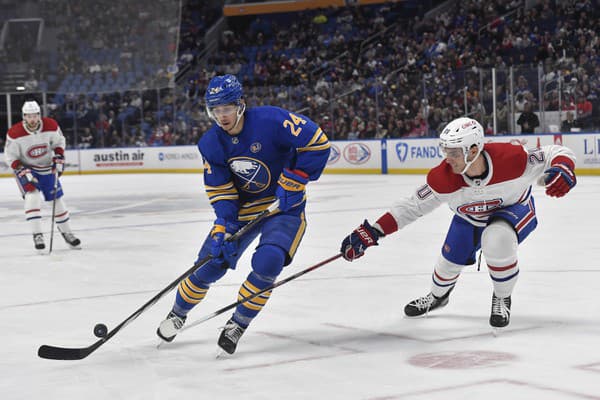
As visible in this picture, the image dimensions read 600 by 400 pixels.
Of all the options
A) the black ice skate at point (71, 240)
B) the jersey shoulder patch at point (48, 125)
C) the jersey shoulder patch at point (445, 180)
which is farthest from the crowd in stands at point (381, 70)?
the jersey shoulder patch at point (445, 180)

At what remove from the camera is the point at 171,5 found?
2897 cm

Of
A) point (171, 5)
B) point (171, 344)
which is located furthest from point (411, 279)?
point (171, 5)

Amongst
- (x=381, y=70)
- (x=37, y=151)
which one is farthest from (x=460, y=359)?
(x=381, y=70)

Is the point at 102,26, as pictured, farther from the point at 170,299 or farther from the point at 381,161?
the point at 170,299

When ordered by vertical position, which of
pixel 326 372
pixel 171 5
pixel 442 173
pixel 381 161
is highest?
pixel 171 5

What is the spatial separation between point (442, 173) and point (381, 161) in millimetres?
15972

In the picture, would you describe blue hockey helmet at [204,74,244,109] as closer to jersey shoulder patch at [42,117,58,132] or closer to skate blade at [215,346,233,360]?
skate blade at [215,346,233,360]

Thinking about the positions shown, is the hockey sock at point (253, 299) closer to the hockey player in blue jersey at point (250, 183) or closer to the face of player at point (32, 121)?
the hockey player in blue jersey at point (250, 183)

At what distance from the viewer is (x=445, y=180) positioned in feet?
15.3

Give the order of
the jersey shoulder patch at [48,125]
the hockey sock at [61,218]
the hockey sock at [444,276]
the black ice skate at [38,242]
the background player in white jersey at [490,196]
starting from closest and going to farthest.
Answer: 1. the background player in white jersey at [490,196]
2. the hockey sock at [444,276]
3. the black ice skate at [38,242]
4. the hockey sock at [61,218]
5. the jersey shoulder patch at [48,125]

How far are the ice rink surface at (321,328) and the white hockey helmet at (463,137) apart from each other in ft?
2.93

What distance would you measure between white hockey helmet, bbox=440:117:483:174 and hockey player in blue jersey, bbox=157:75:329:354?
1.90 feet

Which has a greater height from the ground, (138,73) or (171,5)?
(171,5)

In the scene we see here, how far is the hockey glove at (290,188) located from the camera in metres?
4.43
